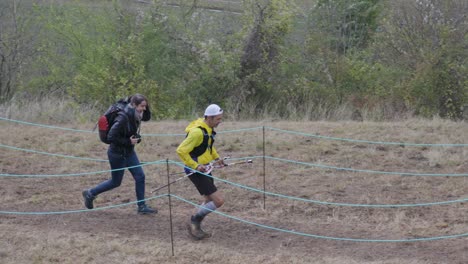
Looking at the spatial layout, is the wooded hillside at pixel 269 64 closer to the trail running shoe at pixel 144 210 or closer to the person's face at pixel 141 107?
the trail running shoe at pixel 144 210

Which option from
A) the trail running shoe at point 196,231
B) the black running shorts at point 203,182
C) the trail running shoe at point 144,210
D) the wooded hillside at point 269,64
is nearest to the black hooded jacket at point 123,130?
the trail running shoe at point 144,210

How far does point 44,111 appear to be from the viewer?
52.5 ft

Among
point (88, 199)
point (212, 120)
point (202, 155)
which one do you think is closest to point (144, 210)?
point (88, 199)

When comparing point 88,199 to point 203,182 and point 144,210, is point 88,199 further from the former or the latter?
point 203,182

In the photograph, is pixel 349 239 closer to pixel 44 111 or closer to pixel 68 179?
pixel 68 179

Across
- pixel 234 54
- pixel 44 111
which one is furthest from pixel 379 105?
pixel 44 111

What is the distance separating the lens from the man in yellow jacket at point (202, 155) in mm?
7754

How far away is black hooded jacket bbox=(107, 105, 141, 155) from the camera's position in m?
8.40

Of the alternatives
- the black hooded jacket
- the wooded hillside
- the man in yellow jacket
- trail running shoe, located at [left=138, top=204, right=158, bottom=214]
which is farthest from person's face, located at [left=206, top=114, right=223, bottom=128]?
the wooded hillside

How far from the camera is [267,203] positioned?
385 inches

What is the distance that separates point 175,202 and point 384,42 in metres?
10.8

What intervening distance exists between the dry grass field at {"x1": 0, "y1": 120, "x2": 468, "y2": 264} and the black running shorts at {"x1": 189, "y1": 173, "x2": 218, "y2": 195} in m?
0.66

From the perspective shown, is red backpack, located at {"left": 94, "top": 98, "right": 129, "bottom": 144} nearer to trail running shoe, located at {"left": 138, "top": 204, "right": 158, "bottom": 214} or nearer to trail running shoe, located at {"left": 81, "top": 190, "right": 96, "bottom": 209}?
trail running shoe, located at {"left": 81, "top": 190, "right": 96, "bottom": 209}

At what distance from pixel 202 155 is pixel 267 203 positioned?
2.11 m
